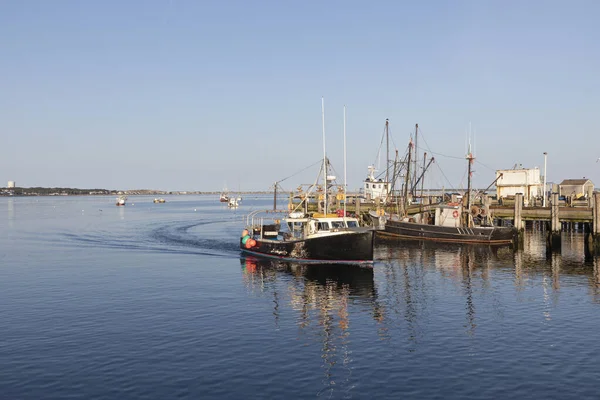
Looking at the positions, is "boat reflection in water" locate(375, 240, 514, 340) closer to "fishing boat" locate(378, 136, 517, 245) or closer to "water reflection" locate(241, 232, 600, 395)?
"water reflection" locate(241, 232, 600, 395)

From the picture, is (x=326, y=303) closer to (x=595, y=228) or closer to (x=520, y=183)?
(x=595, y=228)

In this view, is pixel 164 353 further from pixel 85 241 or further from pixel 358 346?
pixel 85 241

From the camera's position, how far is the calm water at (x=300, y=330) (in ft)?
69.4

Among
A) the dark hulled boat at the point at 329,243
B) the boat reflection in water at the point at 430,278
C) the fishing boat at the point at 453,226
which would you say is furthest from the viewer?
the fishing boat at the point at 453,226

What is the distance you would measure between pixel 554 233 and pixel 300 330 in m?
43.4

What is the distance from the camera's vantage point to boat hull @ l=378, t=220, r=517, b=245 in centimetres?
6544

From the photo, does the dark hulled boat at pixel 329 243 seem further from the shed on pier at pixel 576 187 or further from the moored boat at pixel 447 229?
the shed on pier at pixel 576 187

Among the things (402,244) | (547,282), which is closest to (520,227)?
(402,244)

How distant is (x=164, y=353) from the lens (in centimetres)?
2484

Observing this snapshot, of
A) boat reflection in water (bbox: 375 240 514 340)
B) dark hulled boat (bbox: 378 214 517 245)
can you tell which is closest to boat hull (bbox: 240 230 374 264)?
boat reflection in water (bbox: 375 240 514 340)

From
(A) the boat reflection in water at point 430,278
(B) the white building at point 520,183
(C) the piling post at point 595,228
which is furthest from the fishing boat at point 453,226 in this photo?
(B) the white building at point 520,183

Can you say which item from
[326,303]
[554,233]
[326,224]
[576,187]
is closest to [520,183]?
[576,187]

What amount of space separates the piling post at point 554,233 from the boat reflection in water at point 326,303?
80.4 feet

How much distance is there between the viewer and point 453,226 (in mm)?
71312
